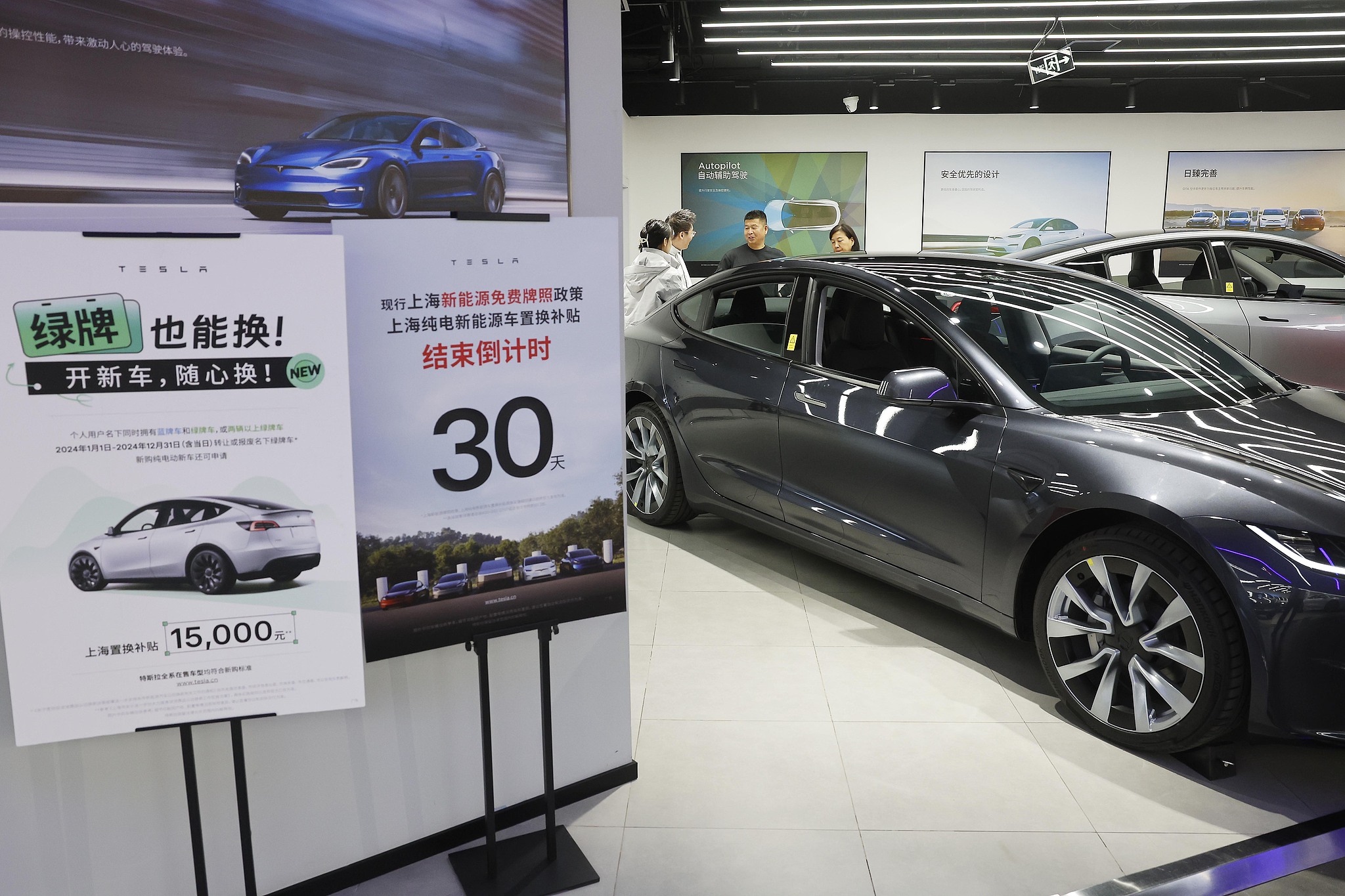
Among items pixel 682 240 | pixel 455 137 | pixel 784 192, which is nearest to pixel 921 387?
pixel 455 137

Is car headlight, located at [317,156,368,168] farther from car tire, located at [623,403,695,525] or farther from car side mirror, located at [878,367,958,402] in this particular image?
car tire, located at [623,403,695,525]

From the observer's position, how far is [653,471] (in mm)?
4312

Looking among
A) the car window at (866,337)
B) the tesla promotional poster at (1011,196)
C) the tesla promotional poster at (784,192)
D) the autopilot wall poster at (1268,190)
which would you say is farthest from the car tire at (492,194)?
the autopilot wall poster at (1268,190)

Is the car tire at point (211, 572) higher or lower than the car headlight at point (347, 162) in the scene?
lower

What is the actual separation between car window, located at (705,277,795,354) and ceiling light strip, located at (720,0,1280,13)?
14.1 feet

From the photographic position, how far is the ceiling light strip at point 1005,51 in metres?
8.91

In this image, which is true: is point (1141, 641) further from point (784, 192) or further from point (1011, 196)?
point (1011, 196)

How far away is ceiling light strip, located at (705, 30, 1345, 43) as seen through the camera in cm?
836

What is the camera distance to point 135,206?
1.62 meters

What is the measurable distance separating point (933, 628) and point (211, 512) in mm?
2467

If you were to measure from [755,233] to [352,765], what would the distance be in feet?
17.0

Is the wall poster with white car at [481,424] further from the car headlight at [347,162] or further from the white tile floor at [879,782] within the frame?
the white tile floor at [879,782]

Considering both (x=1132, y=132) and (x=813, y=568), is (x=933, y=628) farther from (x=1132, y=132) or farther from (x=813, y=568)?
(x=1132, y=132)

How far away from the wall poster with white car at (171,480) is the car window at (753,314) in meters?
2.25
